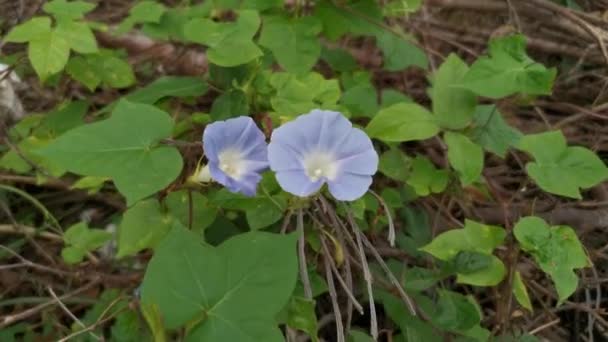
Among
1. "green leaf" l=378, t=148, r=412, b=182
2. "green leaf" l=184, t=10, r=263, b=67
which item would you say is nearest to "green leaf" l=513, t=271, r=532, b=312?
"green leaf" l=378, t=148, r=412, b=182

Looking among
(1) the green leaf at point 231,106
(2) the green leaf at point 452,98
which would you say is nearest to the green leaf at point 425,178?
(2) the green leaf at point 452,98

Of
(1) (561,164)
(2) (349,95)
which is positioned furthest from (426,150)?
(1) (561,164)

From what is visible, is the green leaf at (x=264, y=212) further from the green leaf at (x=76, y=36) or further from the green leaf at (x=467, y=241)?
the green leaf at (x=76, y=36)

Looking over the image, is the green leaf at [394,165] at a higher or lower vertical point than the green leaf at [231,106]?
lower

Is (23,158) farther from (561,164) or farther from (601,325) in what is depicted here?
(601,325)

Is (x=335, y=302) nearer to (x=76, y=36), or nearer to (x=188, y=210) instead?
(x=188, y=210)
